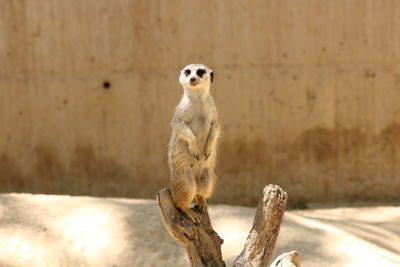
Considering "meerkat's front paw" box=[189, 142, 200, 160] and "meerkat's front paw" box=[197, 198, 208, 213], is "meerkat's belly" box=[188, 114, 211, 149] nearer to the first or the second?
"meerkat's front paw" box=[189, 142, 200, 160]

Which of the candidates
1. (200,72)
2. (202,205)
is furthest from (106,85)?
(200,72)

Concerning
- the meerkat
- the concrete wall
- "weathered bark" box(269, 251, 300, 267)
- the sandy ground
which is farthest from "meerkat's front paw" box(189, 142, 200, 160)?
the concrete wall

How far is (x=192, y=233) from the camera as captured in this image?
324 centimetres

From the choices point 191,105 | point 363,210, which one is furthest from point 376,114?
point 191,105

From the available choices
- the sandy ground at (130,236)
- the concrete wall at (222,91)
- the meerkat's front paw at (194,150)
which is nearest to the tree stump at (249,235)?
the meerkat's front paw at (194,150)

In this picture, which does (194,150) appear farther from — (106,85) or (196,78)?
(106,85)

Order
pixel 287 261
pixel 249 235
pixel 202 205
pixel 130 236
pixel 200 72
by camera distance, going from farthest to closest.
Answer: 1. pixel 130 236
2. pixel 202 205
3. pixel 249 235
4. pixel 200 72
5. pixel 287 261

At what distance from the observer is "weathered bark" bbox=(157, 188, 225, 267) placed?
322 cm

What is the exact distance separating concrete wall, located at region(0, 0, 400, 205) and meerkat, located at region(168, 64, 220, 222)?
337cm

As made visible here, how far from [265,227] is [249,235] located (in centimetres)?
11

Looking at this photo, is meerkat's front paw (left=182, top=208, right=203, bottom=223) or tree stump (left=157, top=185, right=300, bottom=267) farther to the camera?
meerkat's front paw (left=182, top=208, right=203, bottom=223)

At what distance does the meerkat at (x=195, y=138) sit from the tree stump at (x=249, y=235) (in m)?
0.13

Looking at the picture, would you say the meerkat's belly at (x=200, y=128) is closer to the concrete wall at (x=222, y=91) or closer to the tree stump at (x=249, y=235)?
the tree stump at (x=249, y=235)

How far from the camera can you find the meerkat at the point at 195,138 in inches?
121
